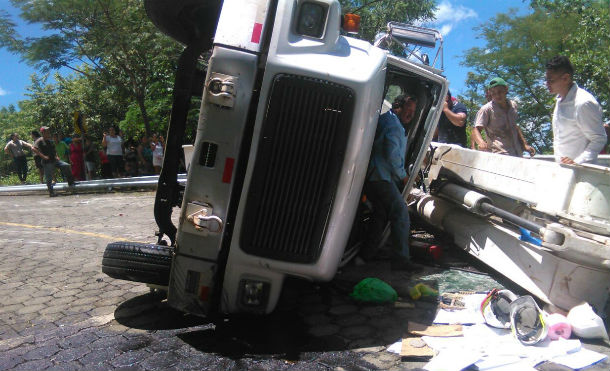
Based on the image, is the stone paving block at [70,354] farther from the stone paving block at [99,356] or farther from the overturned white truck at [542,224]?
the overturned white truck at [542,224]

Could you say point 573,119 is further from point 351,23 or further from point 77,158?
point 77,158

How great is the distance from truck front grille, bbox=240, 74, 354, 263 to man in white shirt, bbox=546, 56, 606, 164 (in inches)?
79.9

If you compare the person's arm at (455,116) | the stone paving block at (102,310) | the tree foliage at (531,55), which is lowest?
the stone paving block at (102,310)

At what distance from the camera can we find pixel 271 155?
2984 millimetres

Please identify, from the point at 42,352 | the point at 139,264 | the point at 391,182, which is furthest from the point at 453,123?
the point at 42,352

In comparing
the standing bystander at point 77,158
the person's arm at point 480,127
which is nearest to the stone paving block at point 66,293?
the person's arm at point 480,127

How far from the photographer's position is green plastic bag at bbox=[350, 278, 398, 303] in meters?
3.80

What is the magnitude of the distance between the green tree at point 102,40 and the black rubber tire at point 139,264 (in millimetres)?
12646

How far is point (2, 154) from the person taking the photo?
3497cm

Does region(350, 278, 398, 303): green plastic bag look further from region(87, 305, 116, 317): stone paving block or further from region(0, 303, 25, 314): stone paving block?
region(0, 303, 25, 314): stone paving block

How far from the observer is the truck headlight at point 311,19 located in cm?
305

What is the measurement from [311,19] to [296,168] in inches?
40.0

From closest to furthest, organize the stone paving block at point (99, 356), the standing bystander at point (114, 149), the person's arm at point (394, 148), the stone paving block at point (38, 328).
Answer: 1. the stone paving block at point (99, 356)
2. the stone paving block at point (38, 328)
3. the person's arm at point (394, 148)
4. the standing bystander at point (114, 149)

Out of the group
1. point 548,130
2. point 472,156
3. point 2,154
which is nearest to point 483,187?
point 472,156
